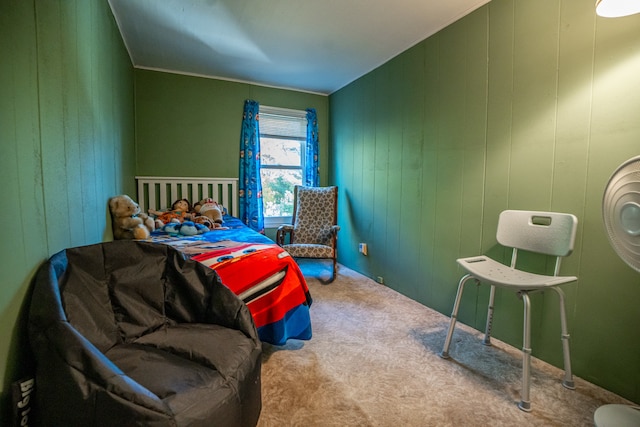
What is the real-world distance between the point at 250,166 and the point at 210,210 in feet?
2.92

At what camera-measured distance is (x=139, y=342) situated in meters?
1.12

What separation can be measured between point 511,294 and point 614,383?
60 centimetres

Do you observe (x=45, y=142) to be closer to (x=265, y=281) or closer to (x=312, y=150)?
(x=265, y=281)

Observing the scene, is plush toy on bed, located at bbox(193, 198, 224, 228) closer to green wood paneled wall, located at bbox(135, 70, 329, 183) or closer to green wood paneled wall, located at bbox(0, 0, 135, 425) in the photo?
green wood paneled wall, located at bbox(135, 70, 329, 183)

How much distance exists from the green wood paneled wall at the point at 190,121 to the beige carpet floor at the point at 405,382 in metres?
2.49

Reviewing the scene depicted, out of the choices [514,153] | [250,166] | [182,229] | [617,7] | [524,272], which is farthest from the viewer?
[250,166]

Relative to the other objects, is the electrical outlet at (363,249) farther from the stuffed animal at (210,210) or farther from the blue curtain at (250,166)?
the stuffed animal at (210,210)

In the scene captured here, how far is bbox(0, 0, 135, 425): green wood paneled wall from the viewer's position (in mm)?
859

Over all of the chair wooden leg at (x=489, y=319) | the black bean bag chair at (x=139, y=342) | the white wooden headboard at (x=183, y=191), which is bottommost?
the chair wooden leg at (x=489, y=319)

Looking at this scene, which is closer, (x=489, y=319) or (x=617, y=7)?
(x=617, y=7)

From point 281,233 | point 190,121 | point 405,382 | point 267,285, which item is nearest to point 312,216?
point 281,233

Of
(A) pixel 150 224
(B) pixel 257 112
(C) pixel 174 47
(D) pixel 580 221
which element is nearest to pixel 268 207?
(B) pixel 257 112

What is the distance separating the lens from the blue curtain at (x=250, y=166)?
3754 millimetres

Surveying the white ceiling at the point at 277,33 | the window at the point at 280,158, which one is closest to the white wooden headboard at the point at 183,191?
the window at the point at 280,158
